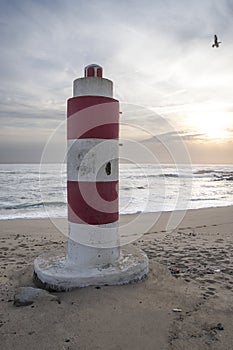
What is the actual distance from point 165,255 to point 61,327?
9.00 ft

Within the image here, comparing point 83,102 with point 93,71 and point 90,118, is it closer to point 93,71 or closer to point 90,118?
point 90,118

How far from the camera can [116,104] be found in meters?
4.14

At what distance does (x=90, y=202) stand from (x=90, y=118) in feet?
3.27

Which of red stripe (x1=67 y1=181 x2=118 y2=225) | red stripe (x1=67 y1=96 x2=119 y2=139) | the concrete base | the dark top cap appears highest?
the dark top cap

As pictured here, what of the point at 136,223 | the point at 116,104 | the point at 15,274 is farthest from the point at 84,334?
the point at 136,223

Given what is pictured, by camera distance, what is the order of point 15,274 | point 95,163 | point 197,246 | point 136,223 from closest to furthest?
point 95,163
point 15,274
point 197,246
point 136,223

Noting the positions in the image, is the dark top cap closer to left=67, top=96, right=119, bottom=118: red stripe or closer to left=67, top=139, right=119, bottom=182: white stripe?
left=67, top=96, right=119, bottom=118: red stripe

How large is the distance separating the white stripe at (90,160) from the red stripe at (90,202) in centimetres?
8

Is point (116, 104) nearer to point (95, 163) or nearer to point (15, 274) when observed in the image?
point (95, 163)

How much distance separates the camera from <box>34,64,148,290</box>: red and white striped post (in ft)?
12.7

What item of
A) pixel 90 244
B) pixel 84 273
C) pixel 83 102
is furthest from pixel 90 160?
pixel 84 273

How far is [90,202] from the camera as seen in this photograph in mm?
3869

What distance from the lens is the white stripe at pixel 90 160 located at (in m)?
3.89

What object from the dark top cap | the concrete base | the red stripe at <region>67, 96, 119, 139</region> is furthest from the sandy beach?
the dark top cap
